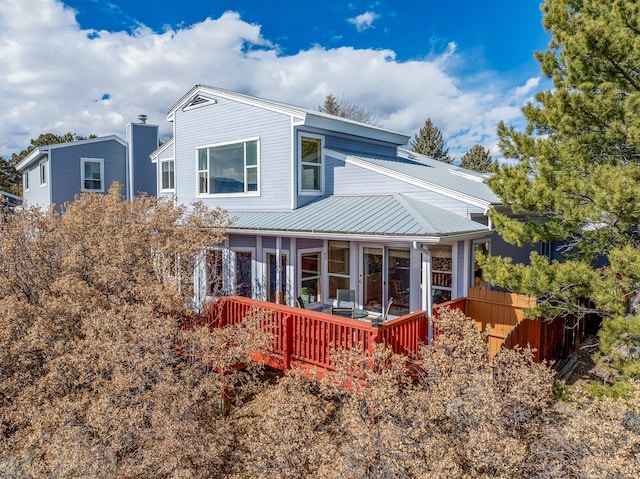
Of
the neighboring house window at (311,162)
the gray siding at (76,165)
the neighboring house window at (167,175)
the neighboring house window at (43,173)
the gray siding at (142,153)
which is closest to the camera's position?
the neighboring house window at (311,162)

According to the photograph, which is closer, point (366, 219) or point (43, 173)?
point (366, 219)

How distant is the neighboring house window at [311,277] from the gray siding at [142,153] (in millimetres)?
14273

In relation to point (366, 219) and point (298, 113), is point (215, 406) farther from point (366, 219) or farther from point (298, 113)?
point (298, 113)

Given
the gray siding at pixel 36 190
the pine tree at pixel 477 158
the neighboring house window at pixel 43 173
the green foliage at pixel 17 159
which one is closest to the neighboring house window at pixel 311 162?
the gray siding at pixel 36 190

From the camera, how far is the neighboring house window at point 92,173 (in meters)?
22.0

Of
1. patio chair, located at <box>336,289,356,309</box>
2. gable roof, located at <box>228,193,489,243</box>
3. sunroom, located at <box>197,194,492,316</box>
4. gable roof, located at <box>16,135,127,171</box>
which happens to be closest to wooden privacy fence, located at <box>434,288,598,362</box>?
sunroom, located at <box>197,194,492,316</box>

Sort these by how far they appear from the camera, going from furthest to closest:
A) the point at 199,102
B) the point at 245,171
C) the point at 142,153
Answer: the point at 142,153 < the point at 199,102 < the point at 245,171

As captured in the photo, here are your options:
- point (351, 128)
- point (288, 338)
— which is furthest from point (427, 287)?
point (351, 128)

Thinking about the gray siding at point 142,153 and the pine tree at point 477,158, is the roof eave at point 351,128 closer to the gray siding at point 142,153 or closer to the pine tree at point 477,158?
the gray siding at point 142,153

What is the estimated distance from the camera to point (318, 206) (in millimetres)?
11391

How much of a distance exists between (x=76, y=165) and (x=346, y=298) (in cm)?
1892

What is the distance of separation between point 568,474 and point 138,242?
797 centimetres

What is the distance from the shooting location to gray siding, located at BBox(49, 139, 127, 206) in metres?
20.9

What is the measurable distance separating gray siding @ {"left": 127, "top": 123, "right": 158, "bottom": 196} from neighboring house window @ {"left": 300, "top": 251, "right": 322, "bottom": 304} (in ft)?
46.8
